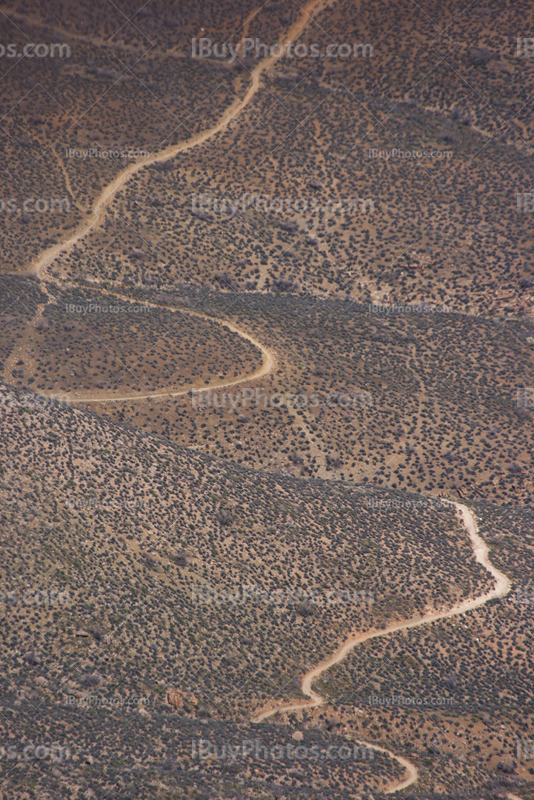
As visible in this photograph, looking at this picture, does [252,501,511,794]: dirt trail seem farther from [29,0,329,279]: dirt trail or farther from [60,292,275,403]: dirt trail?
[29,0,329,279]: dirt trail

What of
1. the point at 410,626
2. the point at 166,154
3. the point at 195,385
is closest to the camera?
the point at 410,626

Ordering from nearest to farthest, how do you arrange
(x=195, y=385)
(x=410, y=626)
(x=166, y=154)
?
(x=410, y=626) < (x=195, y=385) < (x=166, y=154)

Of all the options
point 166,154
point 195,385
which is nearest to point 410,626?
point 195,385

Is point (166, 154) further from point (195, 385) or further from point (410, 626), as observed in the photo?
point (410, 626)

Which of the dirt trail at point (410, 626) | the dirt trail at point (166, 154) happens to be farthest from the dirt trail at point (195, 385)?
the dirt trail at point (410, 626)

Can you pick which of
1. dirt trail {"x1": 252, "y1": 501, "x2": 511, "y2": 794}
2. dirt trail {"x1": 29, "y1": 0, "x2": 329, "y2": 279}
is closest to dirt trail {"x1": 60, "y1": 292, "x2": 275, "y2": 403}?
dirt trail {"x1": 29, "y1": 0, "x2": 329, "y2": 279}

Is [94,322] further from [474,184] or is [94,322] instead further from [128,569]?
[474,184]

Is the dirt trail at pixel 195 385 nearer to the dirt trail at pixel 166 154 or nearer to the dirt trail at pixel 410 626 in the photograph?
the dirt trail at pixel 166 154
